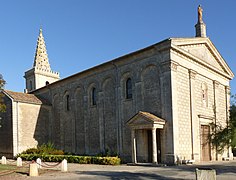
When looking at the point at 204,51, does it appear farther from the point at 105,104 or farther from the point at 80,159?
the point at 80,159

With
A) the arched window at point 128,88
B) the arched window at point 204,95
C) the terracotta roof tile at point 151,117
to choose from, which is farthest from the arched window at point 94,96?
the arched window at point 204,95

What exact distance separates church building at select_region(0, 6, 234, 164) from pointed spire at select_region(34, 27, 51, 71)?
617 inches

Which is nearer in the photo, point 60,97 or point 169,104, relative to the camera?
point 169,104

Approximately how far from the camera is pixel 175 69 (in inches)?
916

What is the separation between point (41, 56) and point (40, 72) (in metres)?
3.32

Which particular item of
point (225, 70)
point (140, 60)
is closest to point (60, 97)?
point (140, 60)

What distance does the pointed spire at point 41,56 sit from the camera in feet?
170

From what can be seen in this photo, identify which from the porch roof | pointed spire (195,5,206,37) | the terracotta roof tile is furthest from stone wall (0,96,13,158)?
pointed spire (195,5,206,37)

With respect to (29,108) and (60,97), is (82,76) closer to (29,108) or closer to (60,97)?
(60,97)

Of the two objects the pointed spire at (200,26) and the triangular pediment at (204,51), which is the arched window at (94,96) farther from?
the pointed spire at (200,26)

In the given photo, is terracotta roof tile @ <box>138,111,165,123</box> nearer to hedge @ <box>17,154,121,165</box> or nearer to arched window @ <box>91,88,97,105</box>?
hedge @ <box>17,154,121,165</box>

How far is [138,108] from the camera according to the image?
25.2m

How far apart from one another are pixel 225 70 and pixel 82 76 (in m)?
16.0

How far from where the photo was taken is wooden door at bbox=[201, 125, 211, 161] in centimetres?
2619
